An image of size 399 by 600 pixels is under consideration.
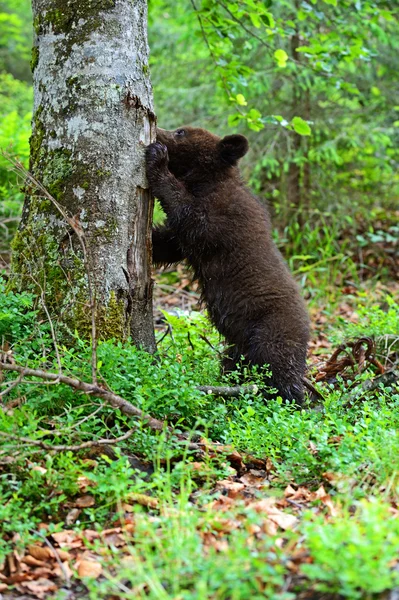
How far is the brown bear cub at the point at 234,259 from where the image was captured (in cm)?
535

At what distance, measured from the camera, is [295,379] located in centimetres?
529

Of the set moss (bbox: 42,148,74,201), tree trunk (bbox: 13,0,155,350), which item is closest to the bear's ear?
tree trunk (bbox: 13,0,155,350)

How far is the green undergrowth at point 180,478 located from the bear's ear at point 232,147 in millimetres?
1906

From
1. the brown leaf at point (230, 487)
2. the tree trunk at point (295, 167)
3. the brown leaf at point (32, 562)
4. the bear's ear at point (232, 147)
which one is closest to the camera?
the brown leaf at point (32, 562)

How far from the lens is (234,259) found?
5566 mm

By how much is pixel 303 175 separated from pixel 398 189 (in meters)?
2.56

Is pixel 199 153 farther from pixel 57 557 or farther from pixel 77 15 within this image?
pixel 57 557

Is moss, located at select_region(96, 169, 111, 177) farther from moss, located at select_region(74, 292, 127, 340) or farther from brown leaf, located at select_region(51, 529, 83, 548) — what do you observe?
brown leaf, located at select_region(51, 529, 83, 548)

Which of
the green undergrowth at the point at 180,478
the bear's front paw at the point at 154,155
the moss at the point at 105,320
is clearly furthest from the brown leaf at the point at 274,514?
the bear's front paw at the point at 154,155

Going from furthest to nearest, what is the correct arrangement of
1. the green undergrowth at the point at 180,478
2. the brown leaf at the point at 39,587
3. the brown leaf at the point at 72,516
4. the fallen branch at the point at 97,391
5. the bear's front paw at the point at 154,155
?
the bear's front paw at the point at 154,155 → the fallen branch at the point at 97,391 → the brown leaf at the point at 72,516 → the brown leaf at the point at 39,587 → the green undergrowth at the point at 180,478

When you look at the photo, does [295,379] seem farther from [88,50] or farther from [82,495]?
[88,50]

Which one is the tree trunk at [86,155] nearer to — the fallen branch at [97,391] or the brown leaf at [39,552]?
the fallen branch at [97,391]

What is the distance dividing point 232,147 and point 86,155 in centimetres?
171

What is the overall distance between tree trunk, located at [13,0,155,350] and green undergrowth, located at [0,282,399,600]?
307mm
